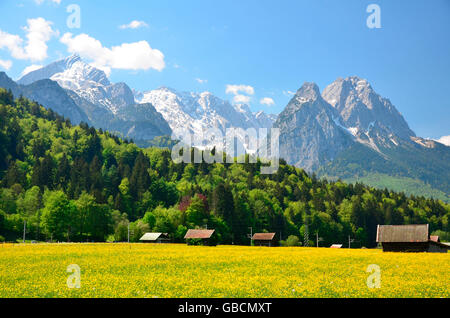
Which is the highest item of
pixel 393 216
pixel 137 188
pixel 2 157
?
pixel 2 157

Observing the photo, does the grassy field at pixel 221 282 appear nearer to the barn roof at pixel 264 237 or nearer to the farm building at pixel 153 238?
the farm building at pixel 153 238

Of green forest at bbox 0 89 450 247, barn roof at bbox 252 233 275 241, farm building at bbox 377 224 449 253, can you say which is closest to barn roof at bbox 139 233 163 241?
green forest at bbox 0 89 450 247

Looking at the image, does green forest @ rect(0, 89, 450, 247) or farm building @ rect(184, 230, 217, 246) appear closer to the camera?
farm building @ rect(184, 230, 217, 246)

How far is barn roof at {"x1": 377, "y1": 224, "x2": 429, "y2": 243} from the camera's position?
71.4 meters

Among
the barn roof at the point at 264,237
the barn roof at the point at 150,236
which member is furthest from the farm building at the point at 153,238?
the barn roof at the point at 264,237

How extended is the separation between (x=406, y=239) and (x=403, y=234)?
1.21 m

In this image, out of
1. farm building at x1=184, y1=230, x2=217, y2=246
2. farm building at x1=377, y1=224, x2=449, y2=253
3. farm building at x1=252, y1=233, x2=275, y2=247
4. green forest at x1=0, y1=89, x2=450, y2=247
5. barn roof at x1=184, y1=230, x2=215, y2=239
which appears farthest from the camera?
farm building at x1=252, y1=233, x2=275, y2=247

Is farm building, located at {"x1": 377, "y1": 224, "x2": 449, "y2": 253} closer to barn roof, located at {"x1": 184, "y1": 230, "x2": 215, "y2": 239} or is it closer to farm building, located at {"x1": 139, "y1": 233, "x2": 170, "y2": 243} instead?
barn roof, located at {"x1": 184, "y1": 230, "x2": 215, "y2": 239}

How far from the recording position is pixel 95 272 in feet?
108

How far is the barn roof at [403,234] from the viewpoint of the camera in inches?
2810
